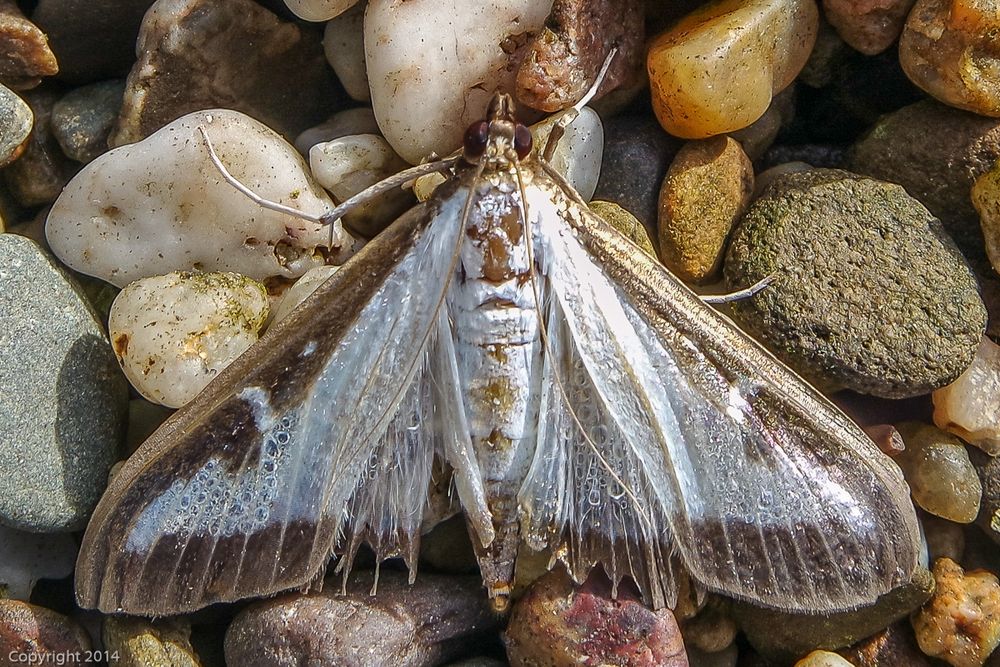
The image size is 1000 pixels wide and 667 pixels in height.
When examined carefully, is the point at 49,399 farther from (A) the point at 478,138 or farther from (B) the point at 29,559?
(A) the point at 478,138

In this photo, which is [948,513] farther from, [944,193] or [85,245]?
[85,245]

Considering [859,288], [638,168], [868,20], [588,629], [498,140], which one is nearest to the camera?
[498,140]

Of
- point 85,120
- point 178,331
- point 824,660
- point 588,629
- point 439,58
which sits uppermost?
point 439,58

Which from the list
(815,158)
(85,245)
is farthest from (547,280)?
(85,245)

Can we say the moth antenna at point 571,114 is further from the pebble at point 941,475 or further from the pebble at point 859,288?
the pebble at point 941,475

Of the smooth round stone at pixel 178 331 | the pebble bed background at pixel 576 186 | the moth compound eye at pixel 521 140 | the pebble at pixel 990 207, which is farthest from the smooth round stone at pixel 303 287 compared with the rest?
the pebble at pixel 990 207

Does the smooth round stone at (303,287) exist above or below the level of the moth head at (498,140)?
below

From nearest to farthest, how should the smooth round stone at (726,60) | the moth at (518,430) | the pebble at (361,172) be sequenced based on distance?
the moth at (518,430) < the smooth round stone at (726,60) < the pebble at (361,172)

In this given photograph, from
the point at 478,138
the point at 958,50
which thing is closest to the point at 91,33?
the point at 478,138
